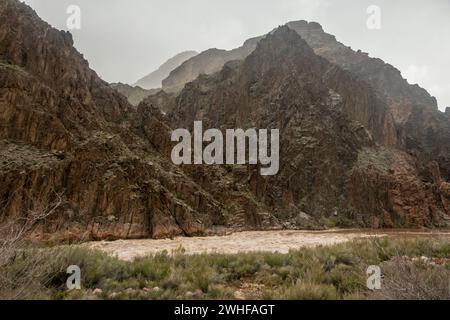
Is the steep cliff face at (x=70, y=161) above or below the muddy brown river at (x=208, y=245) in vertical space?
above

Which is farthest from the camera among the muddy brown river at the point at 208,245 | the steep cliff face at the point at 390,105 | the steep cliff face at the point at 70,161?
the steep cliff face at the point at 390,105

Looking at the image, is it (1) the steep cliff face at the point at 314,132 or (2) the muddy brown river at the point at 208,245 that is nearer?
(2) the muddy brown river at the point at 208,245

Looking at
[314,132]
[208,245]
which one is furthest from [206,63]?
[208,245]

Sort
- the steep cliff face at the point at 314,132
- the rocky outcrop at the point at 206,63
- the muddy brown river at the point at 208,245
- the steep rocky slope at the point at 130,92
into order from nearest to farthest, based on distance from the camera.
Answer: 1. the muddy brown river at the point at 208,245
2. the steep cliff face at the point at 314,132
3. the steep rocky slope at the point at 130,92
4. the rocky outcrop at the point at 206,63

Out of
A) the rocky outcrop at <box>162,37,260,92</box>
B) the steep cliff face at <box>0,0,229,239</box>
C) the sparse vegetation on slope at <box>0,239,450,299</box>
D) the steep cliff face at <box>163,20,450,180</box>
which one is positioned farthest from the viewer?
the rocky outcrop at <box>162,37,260,92</box>

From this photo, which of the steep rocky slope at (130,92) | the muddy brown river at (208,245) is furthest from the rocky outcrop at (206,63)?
the muddy brown river at (208,245)

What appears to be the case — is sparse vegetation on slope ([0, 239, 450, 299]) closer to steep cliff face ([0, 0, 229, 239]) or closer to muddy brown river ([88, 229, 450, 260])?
muddy brown river ([88, 229, 450, 260])

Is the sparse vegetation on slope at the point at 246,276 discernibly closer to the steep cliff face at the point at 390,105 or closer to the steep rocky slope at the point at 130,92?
the steep cliff face at the point at 390,105

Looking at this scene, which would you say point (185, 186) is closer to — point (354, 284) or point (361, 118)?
point (354, 284)

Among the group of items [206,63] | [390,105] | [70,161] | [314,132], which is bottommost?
[70,161]

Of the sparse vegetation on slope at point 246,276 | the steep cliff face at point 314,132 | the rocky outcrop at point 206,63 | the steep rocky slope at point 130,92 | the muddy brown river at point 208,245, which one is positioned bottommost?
the muddy brown river at point 208,245

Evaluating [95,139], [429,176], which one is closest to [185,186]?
[95,139]

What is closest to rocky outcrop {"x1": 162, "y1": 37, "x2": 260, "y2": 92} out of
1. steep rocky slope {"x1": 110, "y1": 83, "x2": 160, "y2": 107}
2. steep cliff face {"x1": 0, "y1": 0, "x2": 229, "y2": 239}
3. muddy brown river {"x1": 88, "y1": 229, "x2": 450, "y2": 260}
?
steep rocky slope {"x1": 110, "y1": 83, "x2": 160, "y2": 107}

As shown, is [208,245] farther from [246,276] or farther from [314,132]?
[314,132]
